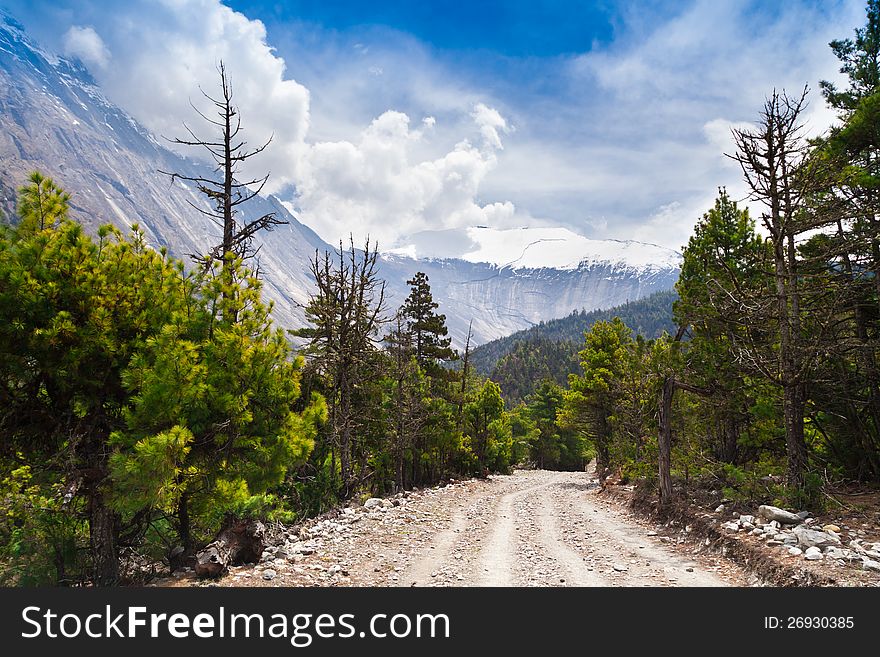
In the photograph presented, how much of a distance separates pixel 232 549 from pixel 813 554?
9296 mm

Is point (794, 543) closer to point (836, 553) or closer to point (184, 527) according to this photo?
point (836, 553)

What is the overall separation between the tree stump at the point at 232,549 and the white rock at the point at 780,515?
9.85 meters

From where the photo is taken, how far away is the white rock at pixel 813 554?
7.18m

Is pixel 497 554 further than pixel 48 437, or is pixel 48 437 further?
pixel 497 554

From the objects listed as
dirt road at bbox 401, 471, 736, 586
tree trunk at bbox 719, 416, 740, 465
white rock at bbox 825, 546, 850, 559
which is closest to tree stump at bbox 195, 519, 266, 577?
dirt road at bbox 401, 471, 736, 586

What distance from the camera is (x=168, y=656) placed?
15.2ft

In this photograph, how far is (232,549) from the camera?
309 inches

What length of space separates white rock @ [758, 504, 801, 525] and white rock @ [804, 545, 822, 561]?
186 cm

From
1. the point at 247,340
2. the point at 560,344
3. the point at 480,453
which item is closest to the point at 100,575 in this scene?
the point at 247,340

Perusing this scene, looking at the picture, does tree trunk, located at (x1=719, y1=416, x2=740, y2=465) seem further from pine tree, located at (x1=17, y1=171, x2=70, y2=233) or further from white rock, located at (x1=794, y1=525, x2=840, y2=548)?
pine tree, located at (x1=17, y1=171, x2=70, y2=233)

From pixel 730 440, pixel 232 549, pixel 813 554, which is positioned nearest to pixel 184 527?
pixel 232 549

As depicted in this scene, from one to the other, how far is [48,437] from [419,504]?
38.9 feet

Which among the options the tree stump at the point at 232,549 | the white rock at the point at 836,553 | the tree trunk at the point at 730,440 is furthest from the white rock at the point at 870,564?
the tree trunk at the point at 730,440

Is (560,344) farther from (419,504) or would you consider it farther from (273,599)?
(273,599)
